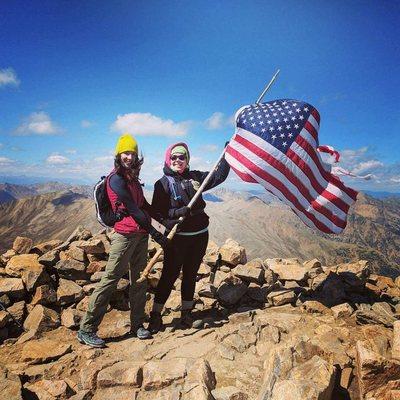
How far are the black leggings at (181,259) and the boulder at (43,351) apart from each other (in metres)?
2.23

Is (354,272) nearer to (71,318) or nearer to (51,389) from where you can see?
(71,318)

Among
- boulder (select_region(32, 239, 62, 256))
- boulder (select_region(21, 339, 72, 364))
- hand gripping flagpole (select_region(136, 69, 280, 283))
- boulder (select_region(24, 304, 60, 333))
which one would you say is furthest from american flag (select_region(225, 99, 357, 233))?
boulder (select_region(32, 239, 62, 256))

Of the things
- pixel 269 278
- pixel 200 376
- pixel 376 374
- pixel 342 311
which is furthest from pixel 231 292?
pixel 376 374

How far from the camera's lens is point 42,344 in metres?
5.99

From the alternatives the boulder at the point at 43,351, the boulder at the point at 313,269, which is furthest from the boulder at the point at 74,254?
the boulder at the point at 313,269

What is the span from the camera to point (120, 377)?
183 inches

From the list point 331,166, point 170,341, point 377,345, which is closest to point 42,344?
point 170,341

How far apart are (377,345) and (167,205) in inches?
203

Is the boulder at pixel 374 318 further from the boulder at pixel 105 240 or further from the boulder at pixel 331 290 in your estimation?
the boulder at pixel 105 240

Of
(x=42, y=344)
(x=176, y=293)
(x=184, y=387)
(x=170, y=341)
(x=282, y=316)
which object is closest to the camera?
(x=184, y=387)

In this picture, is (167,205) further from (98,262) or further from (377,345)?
(377,345)

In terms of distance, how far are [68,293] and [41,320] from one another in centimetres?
110

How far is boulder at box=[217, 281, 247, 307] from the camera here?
27.4 feet

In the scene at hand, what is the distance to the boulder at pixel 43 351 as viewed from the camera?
5551 mm
